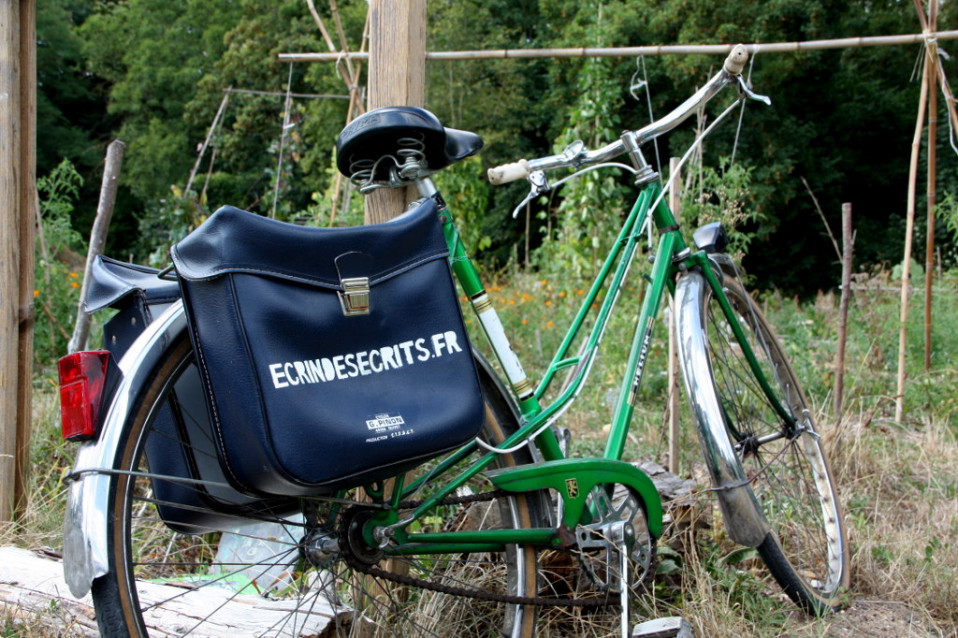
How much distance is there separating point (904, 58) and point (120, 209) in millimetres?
17277

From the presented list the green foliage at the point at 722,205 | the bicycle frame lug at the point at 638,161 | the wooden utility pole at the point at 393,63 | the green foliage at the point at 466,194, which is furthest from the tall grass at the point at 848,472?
the green foliage at the point at 466,194

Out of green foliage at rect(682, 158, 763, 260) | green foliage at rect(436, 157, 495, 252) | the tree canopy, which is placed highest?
the tree canopy

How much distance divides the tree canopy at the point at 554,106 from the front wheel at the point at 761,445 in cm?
763

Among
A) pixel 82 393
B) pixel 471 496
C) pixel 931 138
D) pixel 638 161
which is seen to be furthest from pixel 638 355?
pixel 931 138

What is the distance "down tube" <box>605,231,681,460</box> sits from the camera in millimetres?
1885

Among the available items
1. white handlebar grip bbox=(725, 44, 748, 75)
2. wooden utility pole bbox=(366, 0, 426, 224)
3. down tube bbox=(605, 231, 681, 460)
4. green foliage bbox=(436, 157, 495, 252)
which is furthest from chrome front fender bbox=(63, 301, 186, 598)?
green foliage bbox=(436, 157, 495, 252)

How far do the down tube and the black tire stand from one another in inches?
10.3

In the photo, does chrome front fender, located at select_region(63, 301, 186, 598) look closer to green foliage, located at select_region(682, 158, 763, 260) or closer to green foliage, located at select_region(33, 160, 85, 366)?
green foliage, located at select_region(33, 160, 85, 366)

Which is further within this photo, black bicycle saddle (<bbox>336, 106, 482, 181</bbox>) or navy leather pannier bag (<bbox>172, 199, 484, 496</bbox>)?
black bicycle saddle (<bbox>336, 106, 482, 181</bbox>)

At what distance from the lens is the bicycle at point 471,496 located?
128 cm

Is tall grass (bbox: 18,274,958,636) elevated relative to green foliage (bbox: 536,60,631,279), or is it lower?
lower

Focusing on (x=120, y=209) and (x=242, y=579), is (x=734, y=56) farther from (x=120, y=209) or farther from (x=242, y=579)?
(x=120, y=209)

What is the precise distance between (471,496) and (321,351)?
1.59ft

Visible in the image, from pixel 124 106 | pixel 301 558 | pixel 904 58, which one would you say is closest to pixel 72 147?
pixel 124 106
